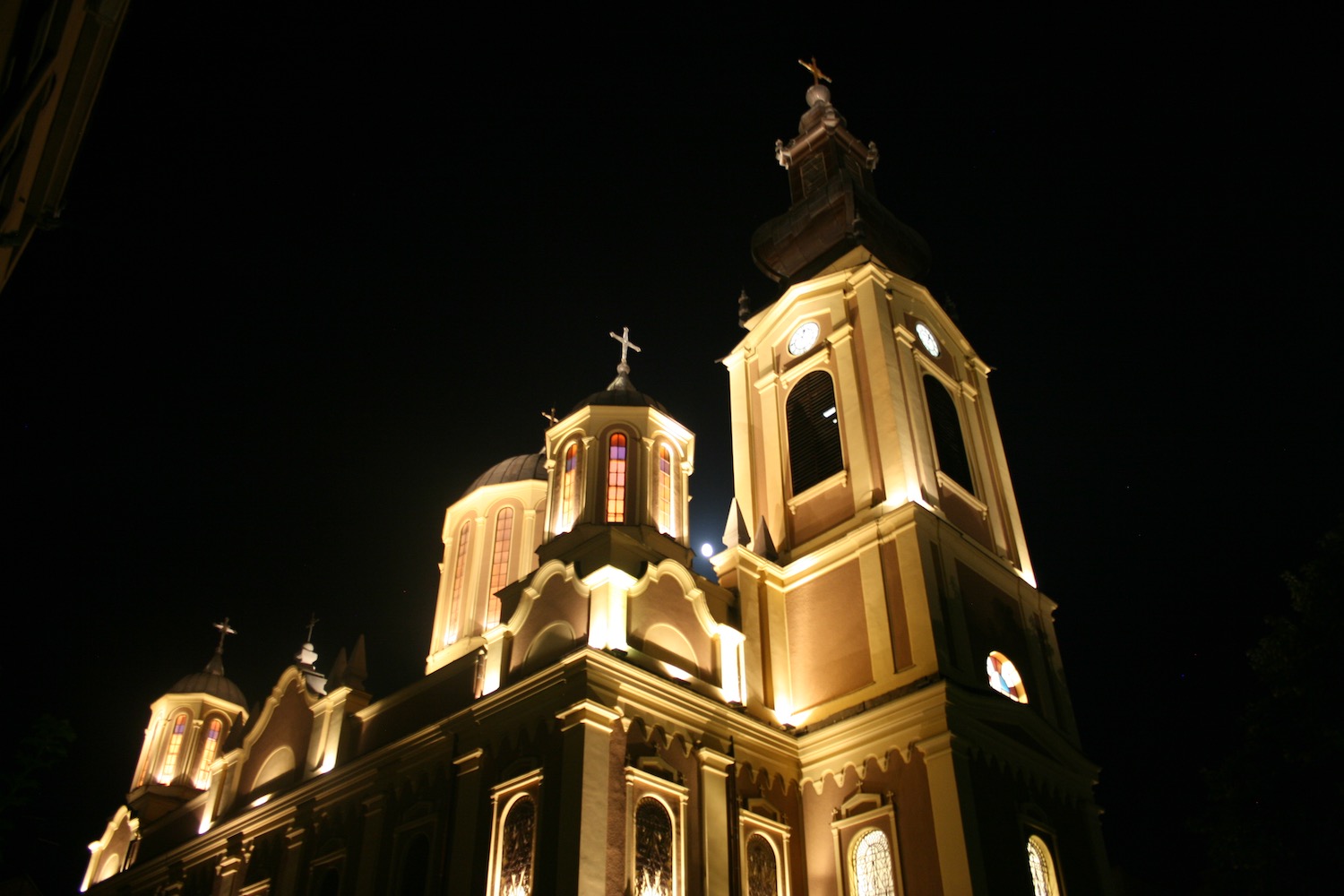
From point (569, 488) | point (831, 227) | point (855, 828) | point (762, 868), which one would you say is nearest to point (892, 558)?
point (855, 828)

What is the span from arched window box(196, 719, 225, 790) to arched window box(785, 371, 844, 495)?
19.2 m

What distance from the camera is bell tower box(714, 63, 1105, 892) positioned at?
16250 mm

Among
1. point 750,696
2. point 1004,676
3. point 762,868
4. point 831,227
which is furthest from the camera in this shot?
point 831,227

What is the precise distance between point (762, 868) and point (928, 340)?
12083mm

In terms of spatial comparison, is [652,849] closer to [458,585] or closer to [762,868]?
[762,868]

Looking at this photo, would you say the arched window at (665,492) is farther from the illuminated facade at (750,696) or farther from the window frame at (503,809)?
the window frame at (503,809)

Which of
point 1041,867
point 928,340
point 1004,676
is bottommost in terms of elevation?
point 1041,867

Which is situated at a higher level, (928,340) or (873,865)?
(928,340)

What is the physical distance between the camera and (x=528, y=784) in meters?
15.1

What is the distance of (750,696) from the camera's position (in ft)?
58.7

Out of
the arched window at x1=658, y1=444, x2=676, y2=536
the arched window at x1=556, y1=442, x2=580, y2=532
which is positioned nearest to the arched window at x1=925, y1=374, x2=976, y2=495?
the arched window at x1=658, y1=444, x2=676, y2=536

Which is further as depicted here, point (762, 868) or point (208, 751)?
point (208, 751)

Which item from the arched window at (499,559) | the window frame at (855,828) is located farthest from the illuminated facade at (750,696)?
the arched window at (499,559)

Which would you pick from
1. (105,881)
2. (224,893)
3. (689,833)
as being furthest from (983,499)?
(105,881)
